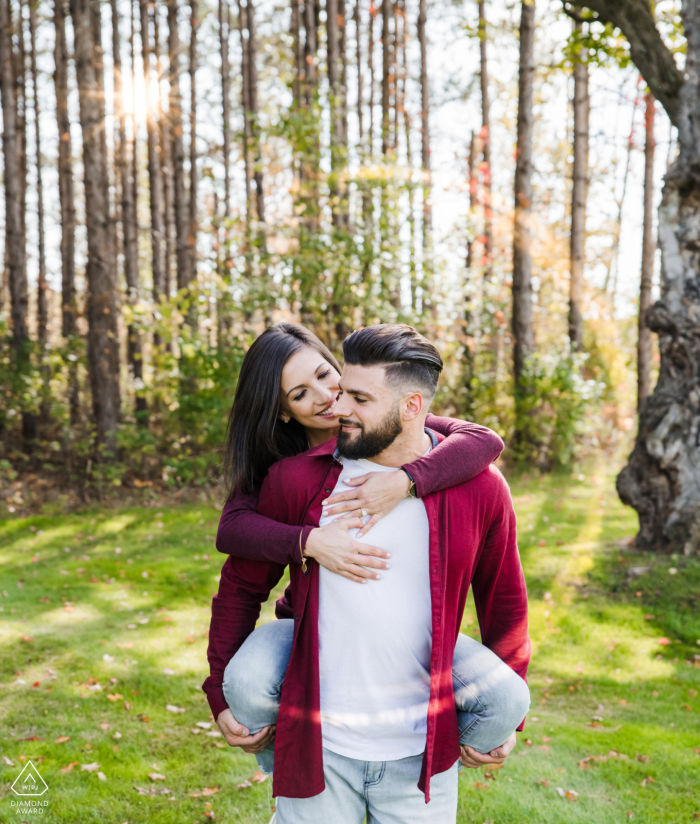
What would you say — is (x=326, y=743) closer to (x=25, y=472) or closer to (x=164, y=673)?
(x=164, y=673)

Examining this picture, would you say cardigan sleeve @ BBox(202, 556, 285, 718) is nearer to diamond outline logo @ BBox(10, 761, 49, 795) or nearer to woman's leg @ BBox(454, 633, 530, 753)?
woman's leg @ BBox(454, 633, 530, 753)

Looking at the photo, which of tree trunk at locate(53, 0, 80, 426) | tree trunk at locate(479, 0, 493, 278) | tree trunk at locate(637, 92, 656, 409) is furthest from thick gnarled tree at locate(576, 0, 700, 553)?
tree trunk at locate(53, 0, 80, 426)

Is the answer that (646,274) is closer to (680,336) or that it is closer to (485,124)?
(485,124)

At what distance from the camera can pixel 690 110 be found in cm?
593

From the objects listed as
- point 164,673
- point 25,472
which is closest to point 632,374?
point 25,472

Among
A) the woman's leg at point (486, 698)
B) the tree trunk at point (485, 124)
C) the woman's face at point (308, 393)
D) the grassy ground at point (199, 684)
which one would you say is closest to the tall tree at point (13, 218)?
the grassy ground at point (199, 684)

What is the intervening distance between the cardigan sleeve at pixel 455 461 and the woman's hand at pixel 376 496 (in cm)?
5

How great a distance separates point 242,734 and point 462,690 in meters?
0.63

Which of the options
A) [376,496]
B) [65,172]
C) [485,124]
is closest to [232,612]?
[376,496]

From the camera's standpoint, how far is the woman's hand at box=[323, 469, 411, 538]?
1822 millimetres

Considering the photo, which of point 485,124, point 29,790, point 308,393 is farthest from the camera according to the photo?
point 485,124

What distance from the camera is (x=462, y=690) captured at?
6.13 ft

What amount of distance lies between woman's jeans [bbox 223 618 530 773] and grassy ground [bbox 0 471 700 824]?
1.67 m

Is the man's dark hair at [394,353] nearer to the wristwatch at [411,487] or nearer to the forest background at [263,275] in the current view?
the wristwatch at [411,487]
